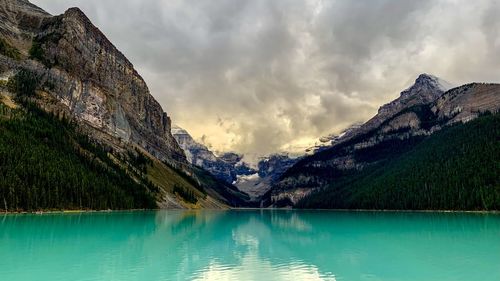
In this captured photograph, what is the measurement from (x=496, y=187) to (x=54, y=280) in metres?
182

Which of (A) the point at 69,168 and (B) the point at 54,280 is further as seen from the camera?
(A) the point at 69,168

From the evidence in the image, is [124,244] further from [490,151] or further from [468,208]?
[490,151]

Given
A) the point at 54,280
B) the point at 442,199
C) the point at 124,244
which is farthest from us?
the point at 442,199

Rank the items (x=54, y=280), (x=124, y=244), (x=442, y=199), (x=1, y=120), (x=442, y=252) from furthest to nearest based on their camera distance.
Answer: (x=442, y=199), (x=1, y=120), (x=124, y=244), (x=442, y=252), (x=54, y=280)

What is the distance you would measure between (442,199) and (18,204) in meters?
166

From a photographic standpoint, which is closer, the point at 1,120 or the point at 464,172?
the point at 1,120

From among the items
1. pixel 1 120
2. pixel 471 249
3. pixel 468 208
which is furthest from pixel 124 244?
pixel 468 208

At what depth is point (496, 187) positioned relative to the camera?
561 ft

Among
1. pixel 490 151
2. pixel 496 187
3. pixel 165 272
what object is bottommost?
pixel 165 272

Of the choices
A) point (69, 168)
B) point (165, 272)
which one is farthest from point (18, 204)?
point (165, 272)

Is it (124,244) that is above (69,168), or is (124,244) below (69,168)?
below

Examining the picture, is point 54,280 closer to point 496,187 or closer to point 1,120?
point 1,120

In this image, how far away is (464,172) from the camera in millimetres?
197125

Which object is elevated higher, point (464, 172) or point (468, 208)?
point (464, 172)
